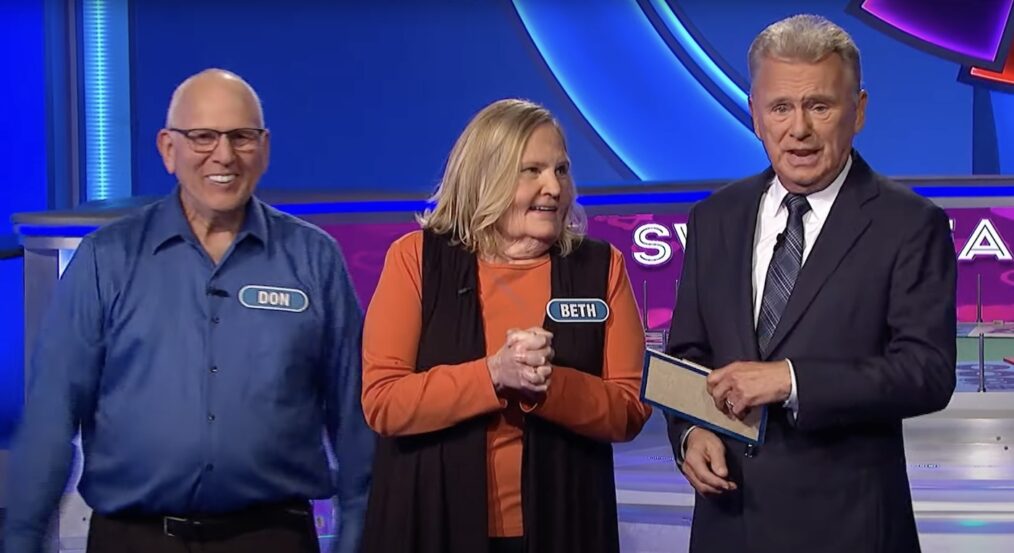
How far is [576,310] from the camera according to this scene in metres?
2.25

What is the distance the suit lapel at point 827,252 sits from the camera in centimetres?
205

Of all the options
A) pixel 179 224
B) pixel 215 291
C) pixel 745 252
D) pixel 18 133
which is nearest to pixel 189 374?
pixel 215 291

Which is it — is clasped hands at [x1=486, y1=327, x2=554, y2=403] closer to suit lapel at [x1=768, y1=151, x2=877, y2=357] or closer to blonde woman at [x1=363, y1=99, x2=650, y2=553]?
blonde woman at [x1=363, y1=99, x2=650, y2=553]

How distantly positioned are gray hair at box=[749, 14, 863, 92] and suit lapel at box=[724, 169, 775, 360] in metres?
0.21

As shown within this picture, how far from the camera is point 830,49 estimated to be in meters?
2.08

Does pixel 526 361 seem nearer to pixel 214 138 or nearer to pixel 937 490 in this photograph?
pixel 214 138

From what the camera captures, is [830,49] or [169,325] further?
[169,325]

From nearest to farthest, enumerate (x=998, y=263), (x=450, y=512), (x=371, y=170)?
(x=450, y=512) → (x=998, y=263) → (x=371, y=170)

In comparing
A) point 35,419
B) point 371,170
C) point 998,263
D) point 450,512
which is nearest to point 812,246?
point 450,512

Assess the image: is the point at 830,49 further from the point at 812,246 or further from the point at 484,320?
the point at 484,320

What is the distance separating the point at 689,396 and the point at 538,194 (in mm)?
443

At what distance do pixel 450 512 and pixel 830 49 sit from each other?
0.95m

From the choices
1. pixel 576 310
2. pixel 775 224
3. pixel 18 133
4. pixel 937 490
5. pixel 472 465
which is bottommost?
pixel 937 490

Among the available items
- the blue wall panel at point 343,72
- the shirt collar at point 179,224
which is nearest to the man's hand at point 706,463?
the shirt collar at point 179,224
